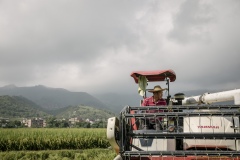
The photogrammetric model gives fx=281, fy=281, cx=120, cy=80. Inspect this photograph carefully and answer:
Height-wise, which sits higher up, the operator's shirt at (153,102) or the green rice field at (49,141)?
the operator's shirt at (153,102)

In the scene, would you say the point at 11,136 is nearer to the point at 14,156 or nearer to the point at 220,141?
the point at 14,156

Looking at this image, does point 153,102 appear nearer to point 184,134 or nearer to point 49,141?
point 184,134

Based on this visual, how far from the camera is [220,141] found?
16.0 ft

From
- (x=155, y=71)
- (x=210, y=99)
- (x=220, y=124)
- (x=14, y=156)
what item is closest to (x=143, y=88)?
(x=155, y=71)

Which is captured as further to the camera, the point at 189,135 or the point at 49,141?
the point at 49,141

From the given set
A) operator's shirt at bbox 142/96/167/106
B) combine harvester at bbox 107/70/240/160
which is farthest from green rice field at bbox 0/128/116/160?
combine harvester at bbox 107/70/240/160

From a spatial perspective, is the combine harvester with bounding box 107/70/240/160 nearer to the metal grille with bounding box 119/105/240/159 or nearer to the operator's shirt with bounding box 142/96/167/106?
the metal grille with bounding box 119/105/240/159

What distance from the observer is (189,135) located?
4.28m

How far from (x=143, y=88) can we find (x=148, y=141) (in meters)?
2.67

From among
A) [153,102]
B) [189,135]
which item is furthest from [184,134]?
[153,102]

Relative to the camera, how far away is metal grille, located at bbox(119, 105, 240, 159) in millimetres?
4227

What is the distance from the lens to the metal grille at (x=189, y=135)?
4.23m

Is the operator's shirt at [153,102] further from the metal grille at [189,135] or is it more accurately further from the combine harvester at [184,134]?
the combine harvester at [184,134]

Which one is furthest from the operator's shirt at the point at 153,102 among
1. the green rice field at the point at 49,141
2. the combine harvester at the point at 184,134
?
the green rice field at the point at 49,141
